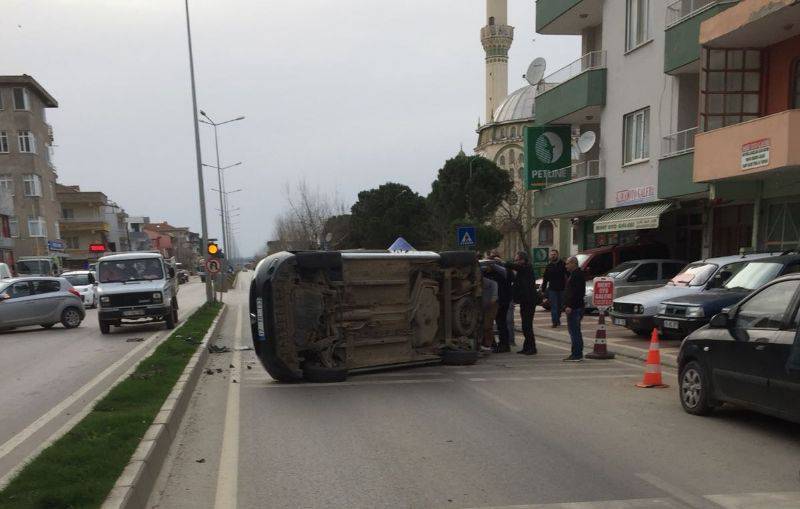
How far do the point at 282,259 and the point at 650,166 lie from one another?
14342mm

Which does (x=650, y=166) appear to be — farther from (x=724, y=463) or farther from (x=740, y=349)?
(x=724, y=463)

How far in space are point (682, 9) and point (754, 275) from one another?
9996 millimetres

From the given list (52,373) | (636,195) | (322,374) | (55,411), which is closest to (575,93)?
(636,195)

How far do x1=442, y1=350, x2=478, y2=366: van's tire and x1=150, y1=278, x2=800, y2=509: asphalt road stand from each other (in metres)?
1.37

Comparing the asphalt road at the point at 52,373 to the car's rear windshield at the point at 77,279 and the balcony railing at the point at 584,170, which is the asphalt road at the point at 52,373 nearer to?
the car's rear windshield at the point at 77,279

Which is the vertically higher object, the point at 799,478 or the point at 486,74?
the point at 486,74

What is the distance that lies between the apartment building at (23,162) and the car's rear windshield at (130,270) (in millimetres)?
40497

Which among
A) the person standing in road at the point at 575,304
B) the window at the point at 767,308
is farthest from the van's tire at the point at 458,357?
the window at the point at 767,308

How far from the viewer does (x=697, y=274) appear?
1250cm

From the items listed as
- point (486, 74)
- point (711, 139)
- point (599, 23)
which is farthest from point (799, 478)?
point (486, 74)

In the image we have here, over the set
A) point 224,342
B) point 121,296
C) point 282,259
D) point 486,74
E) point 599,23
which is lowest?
point 224,342

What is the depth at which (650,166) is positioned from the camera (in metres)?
18.8

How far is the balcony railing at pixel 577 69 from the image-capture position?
844 inches

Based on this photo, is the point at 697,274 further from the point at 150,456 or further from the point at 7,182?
the point at 7,182
